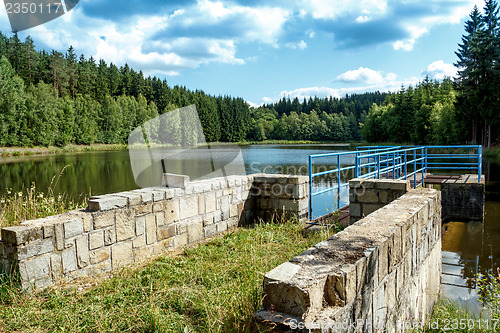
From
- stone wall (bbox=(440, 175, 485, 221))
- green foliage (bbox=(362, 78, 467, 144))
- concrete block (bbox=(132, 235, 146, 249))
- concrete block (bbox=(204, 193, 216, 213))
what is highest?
green foliage (bbox=(362, 78, 467, 144))

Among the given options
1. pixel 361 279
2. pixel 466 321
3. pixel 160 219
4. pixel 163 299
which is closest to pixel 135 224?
pixel 160 219

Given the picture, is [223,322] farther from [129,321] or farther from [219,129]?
[219,129]

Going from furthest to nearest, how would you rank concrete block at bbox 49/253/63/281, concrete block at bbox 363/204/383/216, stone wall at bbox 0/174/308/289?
concrete block at bbox 363/204/383/216, concrete block at bbox 49/253/63/281, stone wall at bbox 0/174/308/289

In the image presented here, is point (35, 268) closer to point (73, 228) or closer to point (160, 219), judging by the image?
point (73, 228)

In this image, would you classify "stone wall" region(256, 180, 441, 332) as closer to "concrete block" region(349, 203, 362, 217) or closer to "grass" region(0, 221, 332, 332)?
"grass" region(0, 221, 332, 332)

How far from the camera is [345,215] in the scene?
6965 millimetres

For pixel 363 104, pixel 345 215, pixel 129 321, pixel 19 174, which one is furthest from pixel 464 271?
pixel 363 104

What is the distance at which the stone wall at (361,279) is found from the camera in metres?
2.10

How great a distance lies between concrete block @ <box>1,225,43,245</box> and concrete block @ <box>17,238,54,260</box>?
5 centimetres

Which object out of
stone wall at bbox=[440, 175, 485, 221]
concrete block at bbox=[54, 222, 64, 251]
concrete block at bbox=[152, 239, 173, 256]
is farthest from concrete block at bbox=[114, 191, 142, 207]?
stone wall at bbox=[440, 175, 485, 221]

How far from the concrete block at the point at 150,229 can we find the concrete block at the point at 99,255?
685mm

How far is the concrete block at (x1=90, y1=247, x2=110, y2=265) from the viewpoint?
14.3 feet

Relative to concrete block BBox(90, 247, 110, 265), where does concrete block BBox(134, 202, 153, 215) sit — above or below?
above

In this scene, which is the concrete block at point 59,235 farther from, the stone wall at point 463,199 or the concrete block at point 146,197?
the stone wall at point 463,199
